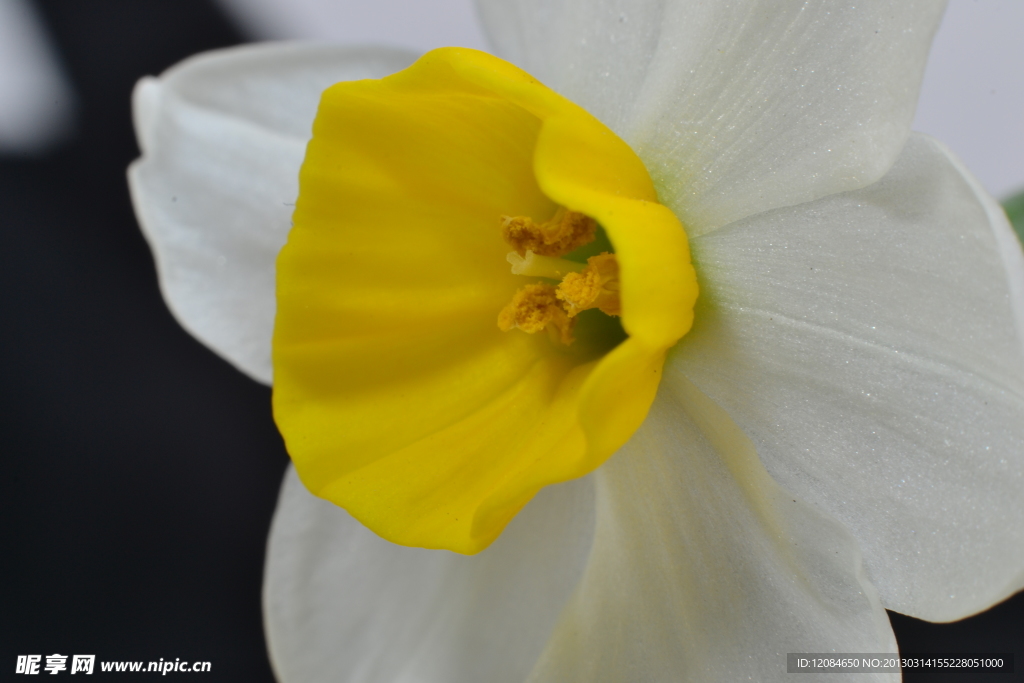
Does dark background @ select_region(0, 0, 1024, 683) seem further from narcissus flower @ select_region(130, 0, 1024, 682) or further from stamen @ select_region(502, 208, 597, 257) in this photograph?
stamen @ select_region(502, 208, 597, 257)

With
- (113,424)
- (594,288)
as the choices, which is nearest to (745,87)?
(594,288)

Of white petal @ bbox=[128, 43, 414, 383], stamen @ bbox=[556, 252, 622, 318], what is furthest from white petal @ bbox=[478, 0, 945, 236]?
white petal @ bbox=[128, 43, 414, 383]

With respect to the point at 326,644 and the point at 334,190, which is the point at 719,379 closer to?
the point at 334,190

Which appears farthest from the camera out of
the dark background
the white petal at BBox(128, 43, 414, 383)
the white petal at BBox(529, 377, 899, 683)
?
the dark background

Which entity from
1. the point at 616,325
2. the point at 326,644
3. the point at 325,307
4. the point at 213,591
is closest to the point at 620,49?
the point at 616,325

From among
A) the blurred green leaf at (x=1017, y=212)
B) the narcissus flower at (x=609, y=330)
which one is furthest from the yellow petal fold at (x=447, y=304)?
the blurred green leaf at (x=1017, y=212)

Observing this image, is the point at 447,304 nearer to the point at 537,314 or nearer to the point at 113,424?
the point at 537,314
